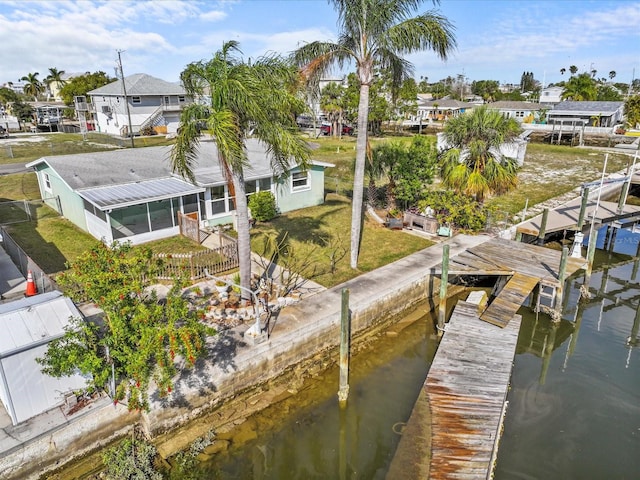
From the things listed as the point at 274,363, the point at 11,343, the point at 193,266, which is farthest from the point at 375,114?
the point at 11,343

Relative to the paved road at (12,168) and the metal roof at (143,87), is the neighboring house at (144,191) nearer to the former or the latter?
the paved road at (12,168)

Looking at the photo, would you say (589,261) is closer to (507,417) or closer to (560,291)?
(560,291)

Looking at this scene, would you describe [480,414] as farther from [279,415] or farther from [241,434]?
[241,434]

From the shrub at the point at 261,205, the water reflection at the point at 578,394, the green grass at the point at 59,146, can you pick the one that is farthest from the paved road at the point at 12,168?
the water reflection at the point at 578,394

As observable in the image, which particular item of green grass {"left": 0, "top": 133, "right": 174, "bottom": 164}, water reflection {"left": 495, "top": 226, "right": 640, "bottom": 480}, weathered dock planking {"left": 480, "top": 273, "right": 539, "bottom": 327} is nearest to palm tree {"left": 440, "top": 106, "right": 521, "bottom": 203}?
weathered dock planking {"left": 480, "top": 273, "right": 539, "bottom": 327}

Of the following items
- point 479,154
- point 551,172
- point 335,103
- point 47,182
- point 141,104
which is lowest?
point 551,172

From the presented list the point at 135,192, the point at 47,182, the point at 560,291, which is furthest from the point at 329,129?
the point at 560,291

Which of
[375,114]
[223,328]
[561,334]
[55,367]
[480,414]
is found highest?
[375,114]

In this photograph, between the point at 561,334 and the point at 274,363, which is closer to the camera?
the point at 274,363
